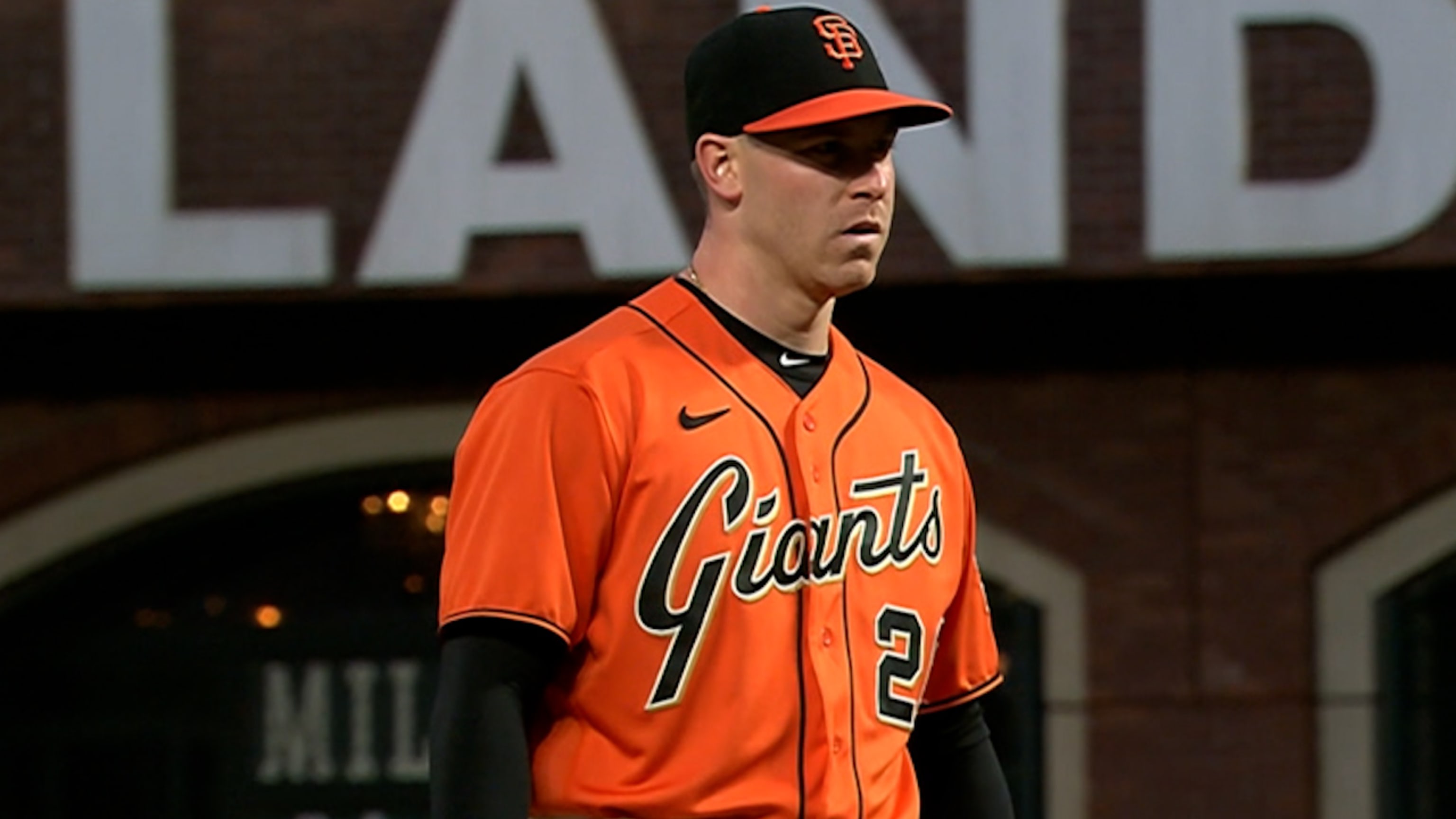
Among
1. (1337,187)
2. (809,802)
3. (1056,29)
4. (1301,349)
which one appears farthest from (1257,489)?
(809,802)

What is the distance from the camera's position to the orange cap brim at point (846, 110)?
2654 mm

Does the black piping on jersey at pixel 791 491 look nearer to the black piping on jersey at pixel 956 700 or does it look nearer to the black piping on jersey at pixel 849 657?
the black piping on jersey at pixel 849 657

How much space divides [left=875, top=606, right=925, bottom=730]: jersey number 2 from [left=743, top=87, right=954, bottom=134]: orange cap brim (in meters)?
0.54

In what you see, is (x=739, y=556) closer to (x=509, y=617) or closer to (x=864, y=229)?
(x=509, y=617)

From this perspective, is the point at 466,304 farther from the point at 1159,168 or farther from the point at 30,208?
the point at 1159,168

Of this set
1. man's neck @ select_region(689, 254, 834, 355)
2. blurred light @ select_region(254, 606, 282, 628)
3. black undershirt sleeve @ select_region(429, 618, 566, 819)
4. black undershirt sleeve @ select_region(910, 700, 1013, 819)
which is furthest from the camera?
blurred light @ select_region(254, 606, 282, 628)

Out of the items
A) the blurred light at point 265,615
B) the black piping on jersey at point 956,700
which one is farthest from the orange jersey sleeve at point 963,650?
the blurred light at point 265,615

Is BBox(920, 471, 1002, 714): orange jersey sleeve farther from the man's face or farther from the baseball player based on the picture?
the man's face

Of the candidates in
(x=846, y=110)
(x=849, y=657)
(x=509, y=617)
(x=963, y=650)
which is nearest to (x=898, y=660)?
(x=849, y=657)

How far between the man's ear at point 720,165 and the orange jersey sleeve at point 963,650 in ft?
1.58

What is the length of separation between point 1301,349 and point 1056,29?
4.43 ft

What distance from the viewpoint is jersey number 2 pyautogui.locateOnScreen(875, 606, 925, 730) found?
282cm

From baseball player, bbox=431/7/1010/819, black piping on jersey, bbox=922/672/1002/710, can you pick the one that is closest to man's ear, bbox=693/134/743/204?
baseball player, bbox=431/7/1010/819

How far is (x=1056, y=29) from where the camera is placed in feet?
25.3
